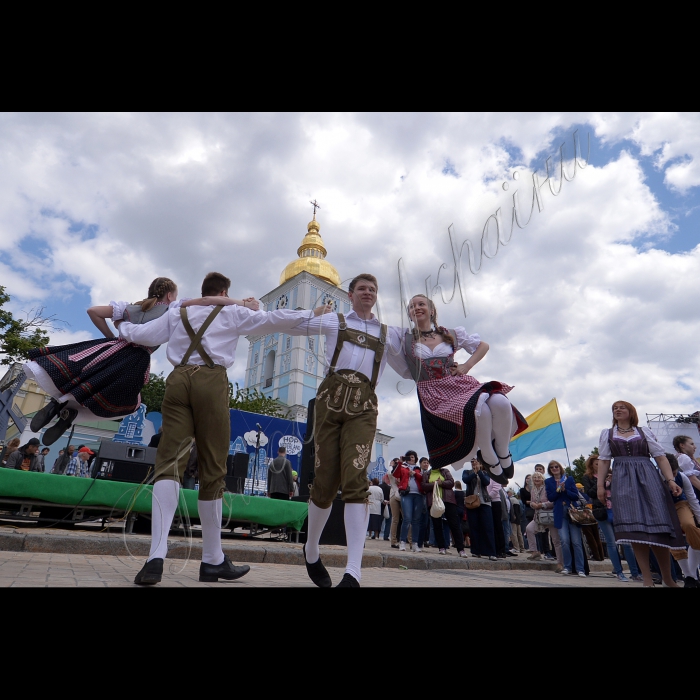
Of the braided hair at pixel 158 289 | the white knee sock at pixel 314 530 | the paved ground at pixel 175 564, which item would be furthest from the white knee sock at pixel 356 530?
the braided hair at pixel 158 289

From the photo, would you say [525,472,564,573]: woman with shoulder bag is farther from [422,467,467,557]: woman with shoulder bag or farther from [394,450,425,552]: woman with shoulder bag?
[394,450,425,552]: woman with shoulder bag

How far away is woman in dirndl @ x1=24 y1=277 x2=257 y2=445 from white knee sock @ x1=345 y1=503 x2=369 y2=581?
1846 mm

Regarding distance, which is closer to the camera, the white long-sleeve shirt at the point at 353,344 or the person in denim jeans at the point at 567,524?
the white long-sleeve shirt at the point at 353,344

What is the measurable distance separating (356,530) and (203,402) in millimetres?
1215

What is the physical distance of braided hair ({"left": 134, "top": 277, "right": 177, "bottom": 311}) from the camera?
3783 mm

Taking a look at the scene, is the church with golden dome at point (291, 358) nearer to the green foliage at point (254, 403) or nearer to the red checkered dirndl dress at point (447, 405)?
the green foliage at point (254, 403)

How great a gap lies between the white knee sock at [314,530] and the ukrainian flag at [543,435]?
1024cm

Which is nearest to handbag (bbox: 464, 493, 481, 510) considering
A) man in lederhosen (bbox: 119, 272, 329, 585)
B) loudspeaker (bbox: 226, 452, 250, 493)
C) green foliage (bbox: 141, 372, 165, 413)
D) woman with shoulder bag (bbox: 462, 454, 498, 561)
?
woman with shoulder bag (bbox: 462, 454, 498, 561)

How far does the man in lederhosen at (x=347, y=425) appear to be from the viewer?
3066 mm

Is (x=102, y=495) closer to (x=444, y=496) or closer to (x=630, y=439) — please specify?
(x=444, y=496)

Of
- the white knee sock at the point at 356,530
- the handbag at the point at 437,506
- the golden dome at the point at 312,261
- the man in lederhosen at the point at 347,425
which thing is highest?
the golden dome at the point at 312,261
